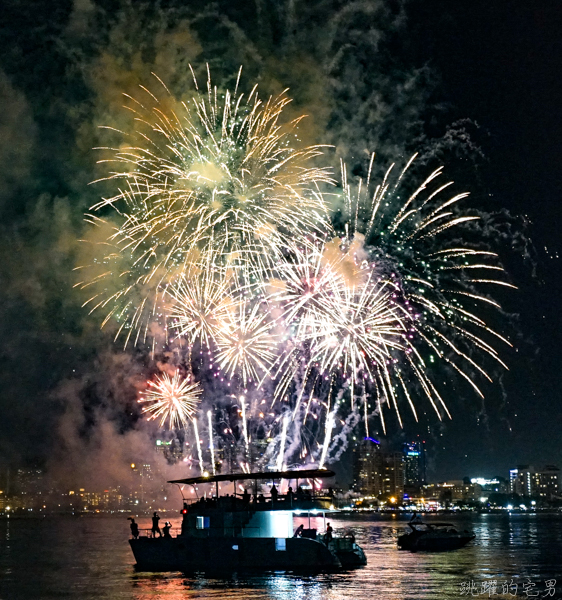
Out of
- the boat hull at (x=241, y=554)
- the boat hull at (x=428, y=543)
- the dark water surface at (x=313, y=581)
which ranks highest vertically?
the boat hull at (x=241, y=554)

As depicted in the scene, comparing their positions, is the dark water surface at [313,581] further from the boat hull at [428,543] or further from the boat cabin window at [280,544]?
the boat hull at [428,543]

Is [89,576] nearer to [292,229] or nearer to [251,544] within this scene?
[251,544]

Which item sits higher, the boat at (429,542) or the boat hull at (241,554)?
the boat hull at (241,554)

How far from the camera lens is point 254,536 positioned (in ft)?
154

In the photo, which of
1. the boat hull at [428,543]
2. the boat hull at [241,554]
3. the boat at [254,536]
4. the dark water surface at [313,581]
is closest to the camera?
the dark water surface at [313,581]

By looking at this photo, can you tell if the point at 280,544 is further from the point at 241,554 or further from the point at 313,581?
the point at 313,581

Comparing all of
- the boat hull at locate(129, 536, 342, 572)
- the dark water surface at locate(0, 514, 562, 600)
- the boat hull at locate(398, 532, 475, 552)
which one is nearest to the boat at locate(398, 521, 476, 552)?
the boat hull at locate(398, 532, 475, 552)

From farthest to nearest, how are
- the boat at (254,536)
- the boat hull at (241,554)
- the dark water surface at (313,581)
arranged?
the boat at (254,536)
the boat hull at (241,554)
the dark water surface at (313,581)

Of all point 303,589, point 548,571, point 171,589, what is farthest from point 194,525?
point 548,571

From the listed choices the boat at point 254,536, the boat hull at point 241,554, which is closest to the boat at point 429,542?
the boat at point 254,536

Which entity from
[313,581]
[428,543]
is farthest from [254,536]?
[428,543]

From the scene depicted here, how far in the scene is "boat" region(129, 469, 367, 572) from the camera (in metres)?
46.1

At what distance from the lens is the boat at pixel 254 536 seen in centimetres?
4612

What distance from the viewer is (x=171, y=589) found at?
41.4 meters
